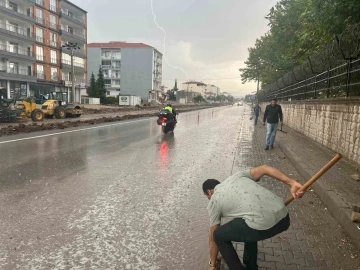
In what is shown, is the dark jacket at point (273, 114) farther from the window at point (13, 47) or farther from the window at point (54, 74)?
the window at point (54, 74)

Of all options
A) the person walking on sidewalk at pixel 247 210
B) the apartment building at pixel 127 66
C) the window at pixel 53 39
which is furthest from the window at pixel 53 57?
the person walking on sidewalk at pixel 247 210

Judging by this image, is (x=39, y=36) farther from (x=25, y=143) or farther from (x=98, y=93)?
(x=25, y=143)

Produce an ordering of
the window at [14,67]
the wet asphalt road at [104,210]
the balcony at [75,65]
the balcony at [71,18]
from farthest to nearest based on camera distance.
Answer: the balcony at [75,65] < the balcony at [71,18] < the window at [14,67] < the wet asphalt road at [104,210]

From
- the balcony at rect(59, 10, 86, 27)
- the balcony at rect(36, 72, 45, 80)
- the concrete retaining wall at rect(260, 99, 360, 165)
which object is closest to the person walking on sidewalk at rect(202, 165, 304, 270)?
the concrete retaining wall at rect(260, 99, 360, 165)

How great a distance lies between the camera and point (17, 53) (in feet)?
150

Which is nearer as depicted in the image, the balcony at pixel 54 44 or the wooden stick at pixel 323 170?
the wooden stick at pixel 323 170

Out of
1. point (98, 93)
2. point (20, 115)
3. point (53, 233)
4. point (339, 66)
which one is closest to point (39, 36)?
point (98, 93)

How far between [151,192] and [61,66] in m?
55.5

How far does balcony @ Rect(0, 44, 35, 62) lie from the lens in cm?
4325

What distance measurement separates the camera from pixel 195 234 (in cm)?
412

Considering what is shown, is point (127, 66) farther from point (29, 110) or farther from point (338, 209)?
point (338, 209)

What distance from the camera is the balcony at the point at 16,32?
43.4 meters

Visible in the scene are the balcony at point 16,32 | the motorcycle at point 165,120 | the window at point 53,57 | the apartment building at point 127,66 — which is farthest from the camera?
the apartment building at point 127,66

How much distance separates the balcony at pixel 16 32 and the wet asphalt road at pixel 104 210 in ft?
133
